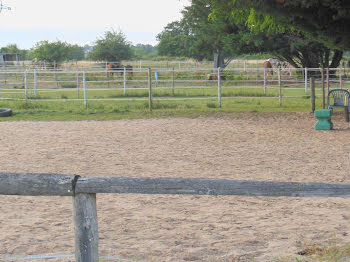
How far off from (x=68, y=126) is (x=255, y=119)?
4.96 meters

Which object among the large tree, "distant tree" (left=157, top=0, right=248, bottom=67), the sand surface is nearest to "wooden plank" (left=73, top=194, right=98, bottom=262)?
the sand surface

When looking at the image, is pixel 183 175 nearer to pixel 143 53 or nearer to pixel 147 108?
pixel 147 108

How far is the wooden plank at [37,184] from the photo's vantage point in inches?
119

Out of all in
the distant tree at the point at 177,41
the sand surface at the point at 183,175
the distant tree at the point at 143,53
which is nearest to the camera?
the sand surface at the point at 183,175

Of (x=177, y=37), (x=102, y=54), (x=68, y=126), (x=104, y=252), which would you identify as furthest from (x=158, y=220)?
(x=177, y=37)

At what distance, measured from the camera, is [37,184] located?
305 cm

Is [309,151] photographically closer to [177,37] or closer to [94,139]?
[94,139]

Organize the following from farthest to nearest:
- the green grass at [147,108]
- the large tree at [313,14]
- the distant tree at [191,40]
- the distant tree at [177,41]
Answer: the distant tree at [177,41] < the distant tree at [191,40] < the green grass at [147,108] < the large tree at [313,14]

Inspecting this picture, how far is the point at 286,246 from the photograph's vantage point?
447 centimetres

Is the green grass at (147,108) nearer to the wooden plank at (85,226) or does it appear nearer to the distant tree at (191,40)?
the distant tree at (191,40)


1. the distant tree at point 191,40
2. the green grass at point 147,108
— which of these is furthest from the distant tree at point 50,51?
the green grass at point 147,108

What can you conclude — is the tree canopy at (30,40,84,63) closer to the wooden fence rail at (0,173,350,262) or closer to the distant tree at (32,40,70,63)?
the distant tree at (32,40,70,63)

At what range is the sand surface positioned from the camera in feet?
15.1

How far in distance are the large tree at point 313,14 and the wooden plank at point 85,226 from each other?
8.11 meters
